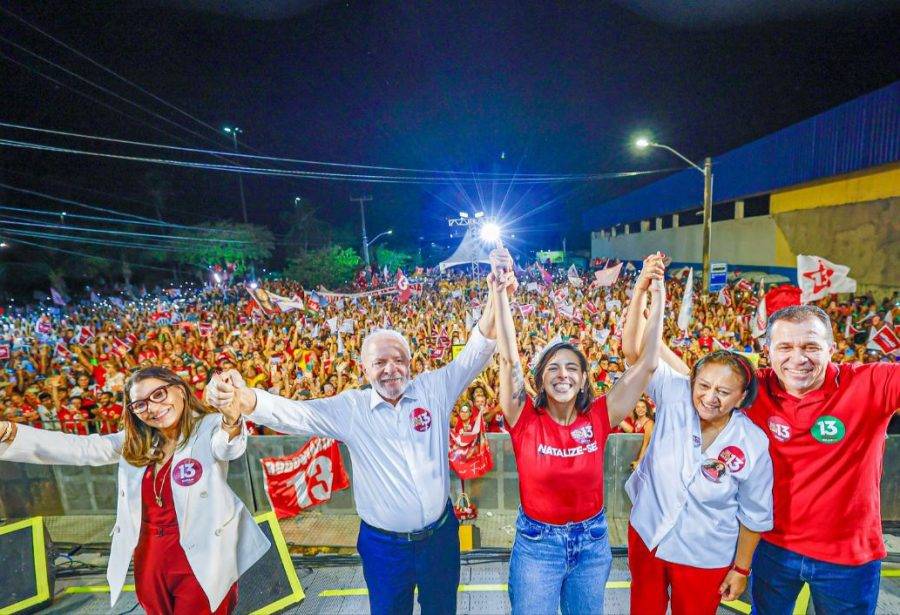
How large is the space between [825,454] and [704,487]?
0.64 metres

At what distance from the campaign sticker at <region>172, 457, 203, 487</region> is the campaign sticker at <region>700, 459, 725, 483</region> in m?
2.81

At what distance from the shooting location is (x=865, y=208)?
15.0m

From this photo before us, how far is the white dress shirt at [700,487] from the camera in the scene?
2322mm

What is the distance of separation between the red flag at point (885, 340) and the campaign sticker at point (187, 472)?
9.45 metres

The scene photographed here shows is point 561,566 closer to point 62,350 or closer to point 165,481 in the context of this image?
point 165,481

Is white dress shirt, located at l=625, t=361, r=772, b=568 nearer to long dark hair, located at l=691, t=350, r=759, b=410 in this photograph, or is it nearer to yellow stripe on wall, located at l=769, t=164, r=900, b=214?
long dark hair, located at l=691, t=350, r=759, b=410

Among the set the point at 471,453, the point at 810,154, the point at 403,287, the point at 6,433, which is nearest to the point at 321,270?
the point at 403,287

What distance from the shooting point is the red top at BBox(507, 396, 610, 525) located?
2400mm

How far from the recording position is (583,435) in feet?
8.00

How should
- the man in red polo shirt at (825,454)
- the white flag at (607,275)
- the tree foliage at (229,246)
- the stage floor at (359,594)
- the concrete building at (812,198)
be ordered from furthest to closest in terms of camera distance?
the tree foliage at (229,246), the concrete building at (812,198), the white flag at (607,275), the stage floor at (359,594), the man in red polo shirt at (825,454)

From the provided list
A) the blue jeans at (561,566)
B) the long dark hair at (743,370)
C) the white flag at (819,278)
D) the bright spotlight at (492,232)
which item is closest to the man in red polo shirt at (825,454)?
the long dark hair at (743,370)

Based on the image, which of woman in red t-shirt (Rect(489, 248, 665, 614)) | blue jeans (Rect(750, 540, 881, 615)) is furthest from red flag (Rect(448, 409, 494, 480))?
blue jeans (Rect(750, 540, 881, 615))

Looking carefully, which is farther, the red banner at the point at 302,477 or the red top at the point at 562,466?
the red banner at the point at 302,477

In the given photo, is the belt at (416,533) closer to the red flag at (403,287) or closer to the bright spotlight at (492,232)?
the bright spotlight at (492,232)
